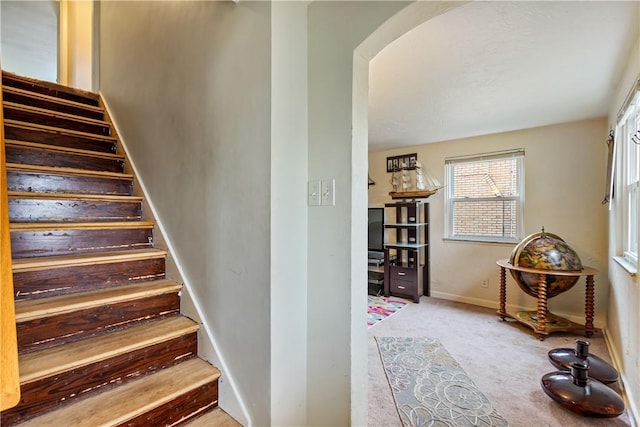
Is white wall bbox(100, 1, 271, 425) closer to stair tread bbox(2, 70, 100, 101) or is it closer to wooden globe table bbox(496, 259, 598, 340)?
stair tread bbox(2, 70, 100, 101)

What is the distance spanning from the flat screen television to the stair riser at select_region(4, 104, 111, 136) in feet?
11.7

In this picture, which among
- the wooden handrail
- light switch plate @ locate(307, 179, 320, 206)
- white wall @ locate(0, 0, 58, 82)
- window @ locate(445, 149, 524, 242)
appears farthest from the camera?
window @ locate(445, 149, 524, 242)

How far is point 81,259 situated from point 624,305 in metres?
3.61

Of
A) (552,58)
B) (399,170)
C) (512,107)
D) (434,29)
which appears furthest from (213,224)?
(399,170)

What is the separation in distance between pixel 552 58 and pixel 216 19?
2.13 meters

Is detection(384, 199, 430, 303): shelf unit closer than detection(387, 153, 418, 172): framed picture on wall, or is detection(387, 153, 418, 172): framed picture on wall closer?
detection(384, 199, 430, 303): shelf unit

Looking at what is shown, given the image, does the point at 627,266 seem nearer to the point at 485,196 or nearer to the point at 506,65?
the point at 506,65

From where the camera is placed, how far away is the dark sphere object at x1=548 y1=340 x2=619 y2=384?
1.96 m

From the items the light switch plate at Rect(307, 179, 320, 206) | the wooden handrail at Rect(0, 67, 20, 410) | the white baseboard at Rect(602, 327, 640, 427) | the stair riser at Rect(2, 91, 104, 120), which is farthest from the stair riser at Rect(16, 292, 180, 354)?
the white baseboard at Rect(602, 327, 640, 427)

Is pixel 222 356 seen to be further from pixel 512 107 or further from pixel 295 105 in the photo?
pixel 512 107

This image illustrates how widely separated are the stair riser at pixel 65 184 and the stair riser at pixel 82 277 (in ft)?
2.31

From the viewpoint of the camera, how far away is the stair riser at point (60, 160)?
1886mm

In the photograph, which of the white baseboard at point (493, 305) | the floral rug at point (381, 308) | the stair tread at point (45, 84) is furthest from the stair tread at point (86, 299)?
the white baseboard at point (493, 305)

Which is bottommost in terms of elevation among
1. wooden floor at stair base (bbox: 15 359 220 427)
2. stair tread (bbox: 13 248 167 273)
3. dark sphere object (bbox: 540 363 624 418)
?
dark sphere object (bbox: 540 363 624 418)
